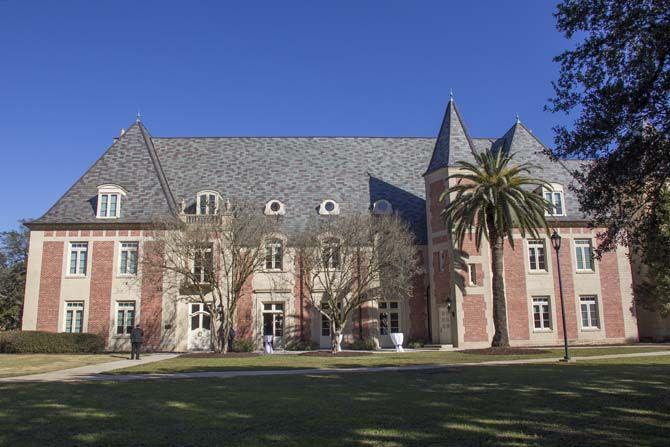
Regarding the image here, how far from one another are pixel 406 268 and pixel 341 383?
1613cm

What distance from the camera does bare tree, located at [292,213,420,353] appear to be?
29.6 meters

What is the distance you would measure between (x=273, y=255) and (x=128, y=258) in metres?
8.84

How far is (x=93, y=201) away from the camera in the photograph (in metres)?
34.7

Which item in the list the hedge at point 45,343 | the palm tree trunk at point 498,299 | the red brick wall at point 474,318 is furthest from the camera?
the red brick wall at point 474,318

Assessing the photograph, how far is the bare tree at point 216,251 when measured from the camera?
1126 inches

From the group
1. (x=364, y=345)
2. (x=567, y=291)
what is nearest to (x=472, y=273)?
(x=567, y=291)

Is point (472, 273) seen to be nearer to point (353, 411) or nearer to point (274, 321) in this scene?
point (274, 321)

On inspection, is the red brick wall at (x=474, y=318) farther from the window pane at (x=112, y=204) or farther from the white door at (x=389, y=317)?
the window pane at (x=112, y=204)

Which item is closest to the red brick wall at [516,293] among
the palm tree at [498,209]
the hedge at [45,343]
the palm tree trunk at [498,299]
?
the palm tree trunk at [498,299]

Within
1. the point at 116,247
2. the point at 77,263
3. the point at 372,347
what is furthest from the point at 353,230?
the point at 77,263

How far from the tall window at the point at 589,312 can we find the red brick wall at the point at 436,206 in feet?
32.4

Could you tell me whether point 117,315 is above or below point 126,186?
below

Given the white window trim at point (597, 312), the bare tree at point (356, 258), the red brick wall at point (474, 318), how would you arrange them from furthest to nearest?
1. the white window trim at point (597, 312)
2. the red brick wall at point (474, 318)
3. the bare tree at point (356, 258)

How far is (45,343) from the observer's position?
97.2ft
